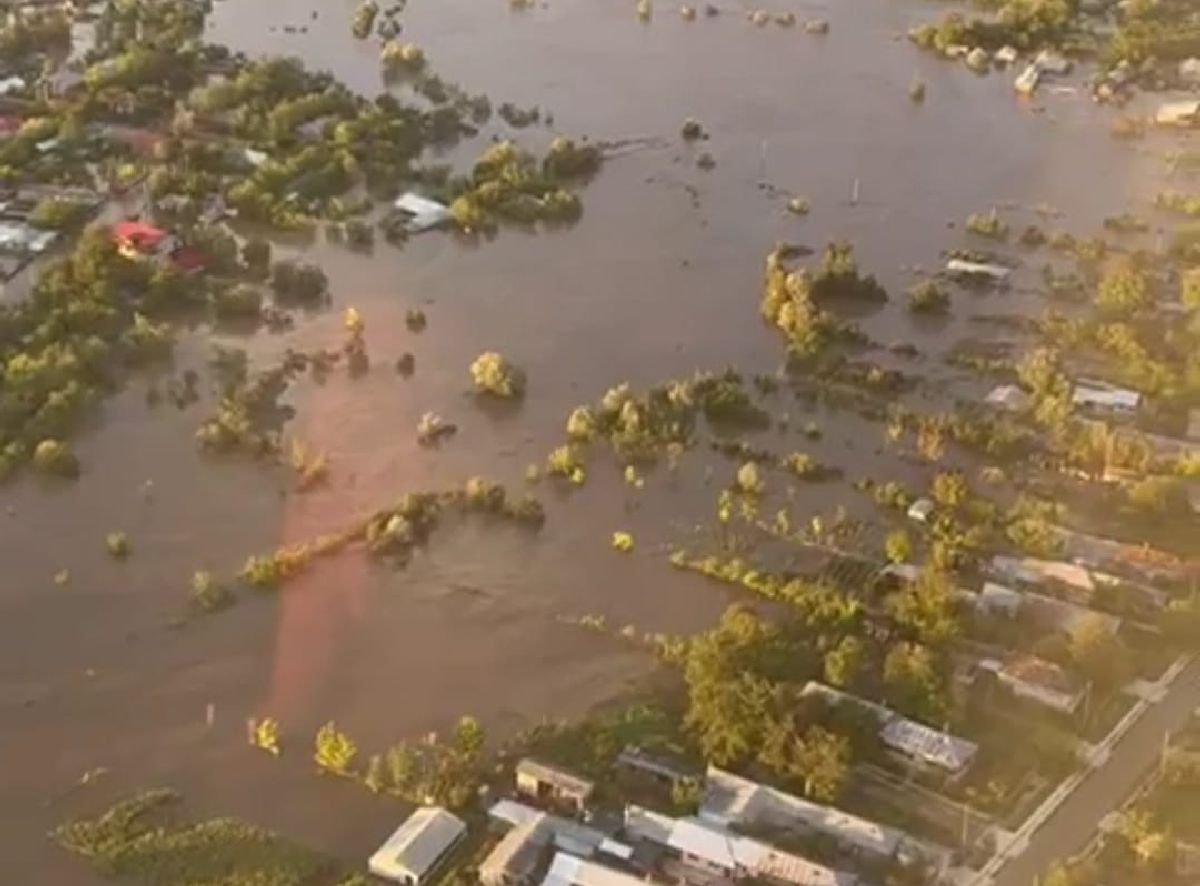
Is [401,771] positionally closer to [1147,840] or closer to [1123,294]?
[1147,840]

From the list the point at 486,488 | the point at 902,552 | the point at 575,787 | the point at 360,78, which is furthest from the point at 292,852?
the point at 360,78

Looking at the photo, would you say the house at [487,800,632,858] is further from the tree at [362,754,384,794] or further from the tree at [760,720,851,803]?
the tree at [760,720,851,803]

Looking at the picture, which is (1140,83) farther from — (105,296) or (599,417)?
(105,296)

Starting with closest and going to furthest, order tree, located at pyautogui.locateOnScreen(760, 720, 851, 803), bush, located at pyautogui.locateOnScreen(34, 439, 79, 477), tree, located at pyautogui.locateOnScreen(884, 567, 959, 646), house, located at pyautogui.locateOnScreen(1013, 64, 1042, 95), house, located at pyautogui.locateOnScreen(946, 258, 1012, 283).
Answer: tree, located at pyautogui.locateOnScreen(760, 720, 851, 803) < tree, located at pyautogui.locateOnScreen(884, 567, 959, 646) < bush, located at pyautogui.locateOnScreen(34, 439, 79, 477) < house, located at pyautogui.locateOnScreen(946, 258, 1012, 283) < house, located at pyautogui.locateOnScreen(1013, 64, 1042, 95)

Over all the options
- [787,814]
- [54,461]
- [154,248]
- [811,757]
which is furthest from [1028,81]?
[787,814]

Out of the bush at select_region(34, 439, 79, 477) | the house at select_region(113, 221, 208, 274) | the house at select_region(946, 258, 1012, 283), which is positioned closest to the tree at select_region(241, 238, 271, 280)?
the house at select_region(113, 221, 208, 274)
